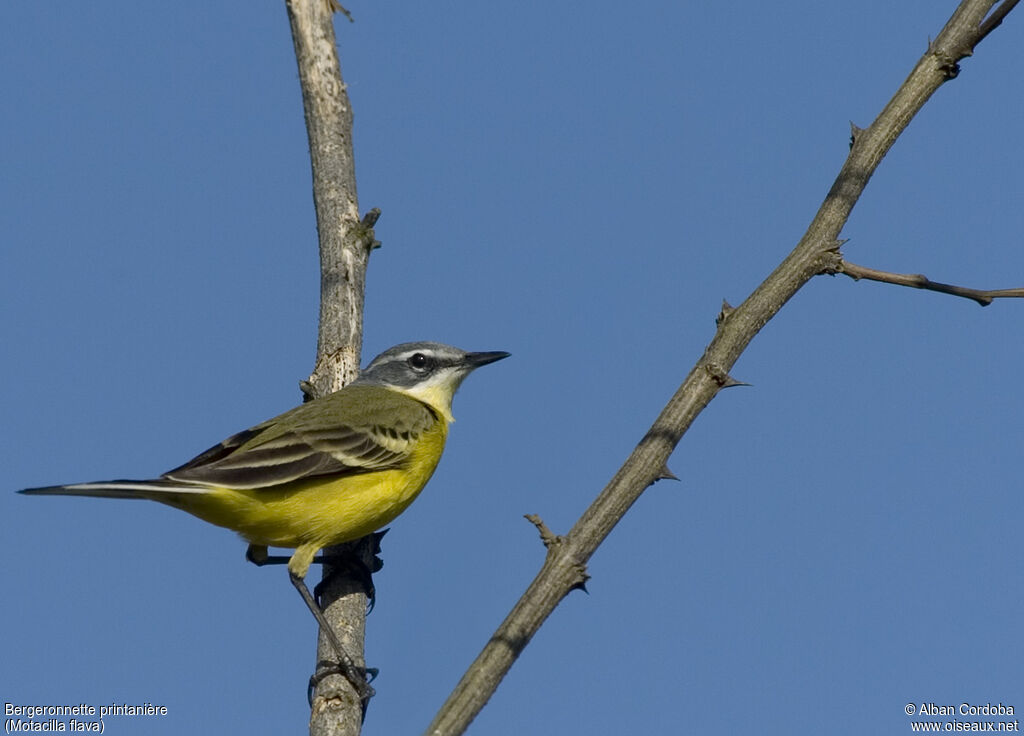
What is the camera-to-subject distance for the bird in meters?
7.92

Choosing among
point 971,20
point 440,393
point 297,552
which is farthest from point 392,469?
point 971,20

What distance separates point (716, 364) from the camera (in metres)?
→ 4.77

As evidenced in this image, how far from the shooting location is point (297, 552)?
8477 millimetres

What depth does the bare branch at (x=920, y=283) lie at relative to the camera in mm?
4594

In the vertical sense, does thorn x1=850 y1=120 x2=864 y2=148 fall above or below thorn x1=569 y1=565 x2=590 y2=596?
above

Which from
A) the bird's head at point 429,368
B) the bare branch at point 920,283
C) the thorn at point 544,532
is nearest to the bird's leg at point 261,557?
the bird's head at point 429,368

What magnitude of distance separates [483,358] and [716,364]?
5.80 m

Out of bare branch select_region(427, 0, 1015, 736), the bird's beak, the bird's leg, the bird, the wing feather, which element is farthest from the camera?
the bird's beak

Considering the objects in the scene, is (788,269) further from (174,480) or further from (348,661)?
(174,480)

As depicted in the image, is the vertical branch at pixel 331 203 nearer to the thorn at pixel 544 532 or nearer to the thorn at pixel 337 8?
the thorn at pixel 337 8

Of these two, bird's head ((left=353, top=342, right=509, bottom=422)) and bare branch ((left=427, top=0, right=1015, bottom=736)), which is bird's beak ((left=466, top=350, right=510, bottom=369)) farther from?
bare branch ((left=427, top=0, right=1015, bottom=736))

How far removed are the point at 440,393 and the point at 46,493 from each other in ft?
16.0

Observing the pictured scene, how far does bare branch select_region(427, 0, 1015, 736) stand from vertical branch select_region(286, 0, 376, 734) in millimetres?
4721

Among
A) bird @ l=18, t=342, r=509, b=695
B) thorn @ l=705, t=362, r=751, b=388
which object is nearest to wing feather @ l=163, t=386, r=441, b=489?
bird @ l=18, t=342, r=509, b=695
